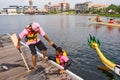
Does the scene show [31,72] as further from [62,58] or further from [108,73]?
[108,73]

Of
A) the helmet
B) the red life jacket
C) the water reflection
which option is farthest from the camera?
the water reflection

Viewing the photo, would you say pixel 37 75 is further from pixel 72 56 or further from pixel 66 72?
pixel 72 56

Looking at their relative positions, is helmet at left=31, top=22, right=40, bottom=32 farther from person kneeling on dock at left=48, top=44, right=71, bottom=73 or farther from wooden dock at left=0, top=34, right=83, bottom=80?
wooden dock at left=0, top=34, right=83, bottom=80

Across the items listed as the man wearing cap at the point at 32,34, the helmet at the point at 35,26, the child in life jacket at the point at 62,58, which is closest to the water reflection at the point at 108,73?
the child in life jacket at the point at 62,58

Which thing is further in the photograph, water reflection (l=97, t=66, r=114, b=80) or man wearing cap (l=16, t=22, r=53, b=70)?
water reflection (l=97, t=66, r=114, b=80)

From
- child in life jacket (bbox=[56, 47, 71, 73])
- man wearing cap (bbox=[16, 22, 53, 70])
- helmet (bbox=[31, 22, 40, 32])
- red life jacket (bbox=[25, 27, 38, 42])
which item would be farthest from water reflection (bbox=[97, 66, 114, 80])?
helmet (bbox=[31, 22, 40, 32])

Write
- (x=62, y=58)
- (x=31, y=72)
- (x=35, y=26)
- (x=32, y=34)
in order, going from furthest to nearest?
(x=62, y=58), (x=31, y=72), (x=32, y=34), (x=35, y=26)

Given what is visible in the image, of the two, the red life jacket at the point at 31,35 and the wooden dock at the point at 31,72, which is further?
the red life jacket at the point at 31,35

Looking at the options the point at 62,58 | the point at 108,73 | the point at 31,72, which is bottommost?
the point at 108,73

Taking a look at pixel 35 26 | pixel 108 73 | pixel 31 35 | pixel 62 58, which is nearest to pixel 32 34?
pixel 31 35

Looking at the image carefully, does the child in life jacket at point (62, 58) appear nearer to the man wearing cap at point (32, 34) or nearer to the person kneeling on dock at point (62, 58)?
the person kneeling on dock at point (62, 58)

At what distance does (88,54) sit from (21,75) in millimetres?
10860

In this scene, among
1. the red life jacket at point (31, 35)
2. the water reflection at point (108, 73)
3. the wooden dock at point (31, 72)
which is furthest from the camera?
the water reflection at point (108, 73)

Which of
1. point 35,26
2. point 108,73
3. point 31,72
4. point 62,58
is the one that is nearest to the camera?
point 35,26
